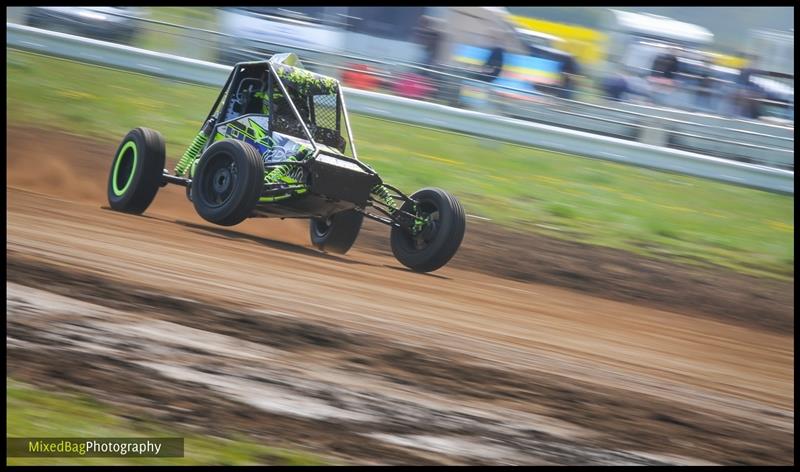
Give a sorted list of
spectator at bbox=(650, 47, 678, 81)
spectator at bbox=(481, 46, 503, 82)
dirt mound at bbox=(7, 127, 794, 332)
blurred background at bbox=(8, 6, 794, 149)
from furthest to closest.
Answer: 1. spectator at bbox=(481, 46, 503, 82)
2. spectator at bbox=(650, 47, 678, 81)
3. blurred background at bbox=(8, 6, 794, 149)
4. dirt mound at bbox=(7, 127, 794, 332)

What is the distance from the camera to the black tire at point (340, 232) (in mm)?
9570

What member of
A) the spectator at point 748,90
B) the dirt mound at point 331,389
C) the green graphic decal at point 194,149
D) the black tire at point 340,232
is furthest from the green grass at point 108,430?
the spectator at point 748,90

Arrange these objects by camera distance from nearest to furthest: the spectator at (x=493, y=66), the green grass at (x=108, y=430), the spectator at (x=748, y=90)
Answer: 1. the green grass at (x=108, y=430)
2. the spectator at (x=748, y=90)
3. the spectator at (x=493, y=66)

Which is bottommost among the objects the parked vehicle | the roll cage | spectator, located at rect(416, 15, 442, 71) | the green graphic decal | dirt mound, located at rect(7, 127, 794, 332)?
dirt mound, located at rect(7, 127, 794, 332)

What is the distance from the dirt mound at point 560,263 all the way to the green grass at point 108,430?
201 inches

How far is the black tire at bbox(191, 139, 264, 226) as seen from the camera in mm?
8117

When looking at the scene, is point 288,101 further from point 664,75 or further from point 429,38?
point 664,75

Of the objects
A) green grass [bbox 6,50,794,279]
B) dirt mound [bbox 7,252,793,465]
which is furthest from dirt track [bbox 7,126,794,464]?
green grass [bbox 6,50,794,279]

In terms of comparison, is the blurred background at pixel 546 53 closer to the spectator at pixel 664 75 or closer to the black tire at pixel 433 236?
the spectator at pixel 664 75

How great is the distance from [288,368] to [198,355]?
0.45m

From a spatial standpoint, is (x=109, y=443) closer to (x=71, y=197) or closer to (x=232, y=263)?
(x=232, y=263)

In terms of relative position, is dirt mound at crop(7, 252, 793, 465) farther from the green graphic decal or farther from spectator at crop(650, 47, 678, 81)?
spectator at crop(650, 47, 678, 81)

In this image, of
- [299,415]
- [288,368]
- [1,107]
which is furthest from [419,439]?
[1,107]

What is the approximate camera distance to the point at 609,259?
1066 centimetres
